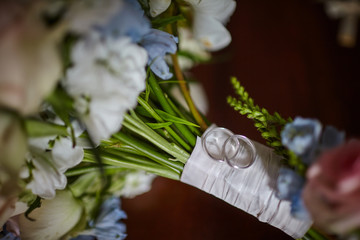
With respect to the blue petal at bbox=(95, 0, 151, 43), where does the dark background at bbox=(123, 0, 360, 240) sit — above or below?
below

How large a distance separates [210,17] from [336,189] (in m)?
0.28

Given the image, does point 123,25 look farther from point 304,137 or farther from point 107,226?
point 107,226

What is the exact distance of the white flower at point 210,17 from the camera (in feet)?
1.24

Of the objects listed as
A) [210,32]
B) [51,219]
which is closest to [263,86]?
[210,32]

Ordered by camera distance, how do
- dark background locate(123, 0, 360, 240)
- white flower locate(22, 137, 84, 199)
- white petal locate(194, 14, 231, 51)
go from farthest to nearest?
dark background locate(123, 0, 360, 240) < white petal locate(194, 14, 231, 51) < white flower locate(22, 137, 84, 199)

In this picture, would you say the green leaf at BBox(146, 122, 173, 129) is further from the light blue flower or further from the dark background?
the dark background

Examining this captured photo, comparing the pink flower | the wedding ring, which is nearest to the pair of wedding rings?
the wedding ring

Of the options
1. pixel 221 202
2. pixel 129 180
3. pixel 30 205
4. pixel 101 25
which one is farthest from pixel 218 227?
pixel 101 25

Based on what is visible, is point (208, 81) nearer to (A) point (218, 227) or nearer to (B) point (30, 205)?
(A) point (218, 227)

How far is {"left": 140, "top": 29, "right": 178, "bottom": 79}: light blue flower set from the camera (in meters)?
0.35

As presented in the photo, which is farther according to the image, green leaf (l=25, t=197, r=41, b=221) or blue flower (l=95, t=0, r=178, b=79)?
green leaf (l=25, t=197, r=41, b=221)

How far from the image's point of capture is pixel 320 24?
0.81m

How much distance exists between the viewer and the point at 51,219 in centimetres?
41

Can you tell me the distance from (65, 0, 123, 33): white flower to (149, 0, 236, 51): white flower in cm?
13
